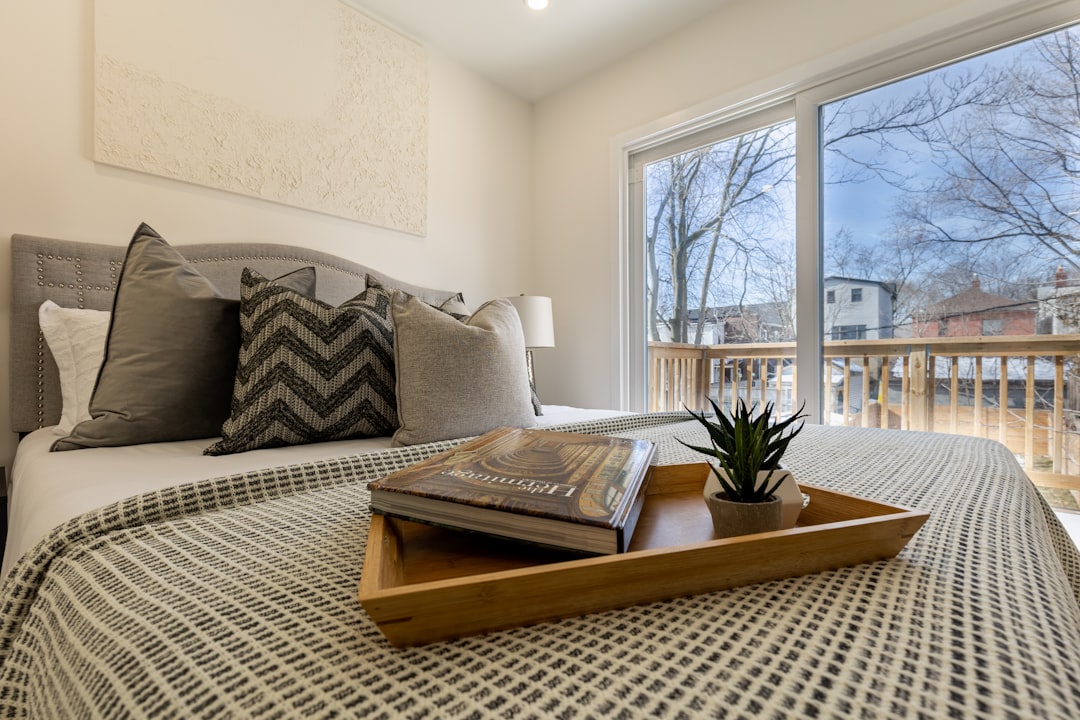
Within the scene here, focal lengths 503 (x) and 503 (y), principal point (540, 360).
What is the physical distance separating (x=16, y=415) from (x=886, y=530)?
2.19 metres

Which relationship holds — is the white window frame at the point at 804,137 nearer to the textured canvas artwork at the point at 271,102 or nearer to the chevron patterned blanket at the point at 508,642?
the textured canvas artwork at the point at 271,102

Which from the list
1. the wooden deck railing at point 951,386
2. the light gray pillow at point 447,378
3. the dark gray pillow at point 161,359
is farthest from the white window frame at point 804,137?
the dark gray pillow at point 161,359

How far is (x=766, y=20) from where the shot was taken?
2340 millimetres

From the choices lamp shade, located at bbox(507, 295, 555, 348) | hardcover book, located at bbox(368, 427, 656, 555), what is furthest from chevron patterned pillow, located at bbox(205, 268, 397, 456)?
lamp shade, located at bbox(507, 295, 555, 348)

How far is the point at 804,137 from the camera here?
7.53ft

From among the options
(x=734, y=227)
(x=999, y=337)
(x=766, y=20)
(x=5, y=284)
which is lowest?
(x=999, y=337)

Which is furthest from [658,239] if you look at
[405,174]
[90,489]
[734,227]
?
[90,489]

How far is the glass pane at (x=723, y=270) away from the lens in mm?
2420

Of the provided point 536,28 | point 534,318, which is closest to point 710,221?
point 534,318

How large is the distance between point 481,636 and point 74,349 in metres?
1.73

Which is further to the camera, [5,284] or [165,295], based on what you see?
[5,284]

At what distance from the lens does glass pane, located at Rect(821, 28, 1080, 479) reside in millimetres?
1760

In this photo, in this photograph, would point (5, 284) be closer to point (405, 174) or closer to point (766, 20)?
point (405, 174)

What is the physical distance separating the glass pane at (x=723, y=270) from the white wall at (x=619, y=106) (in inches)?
9.3
